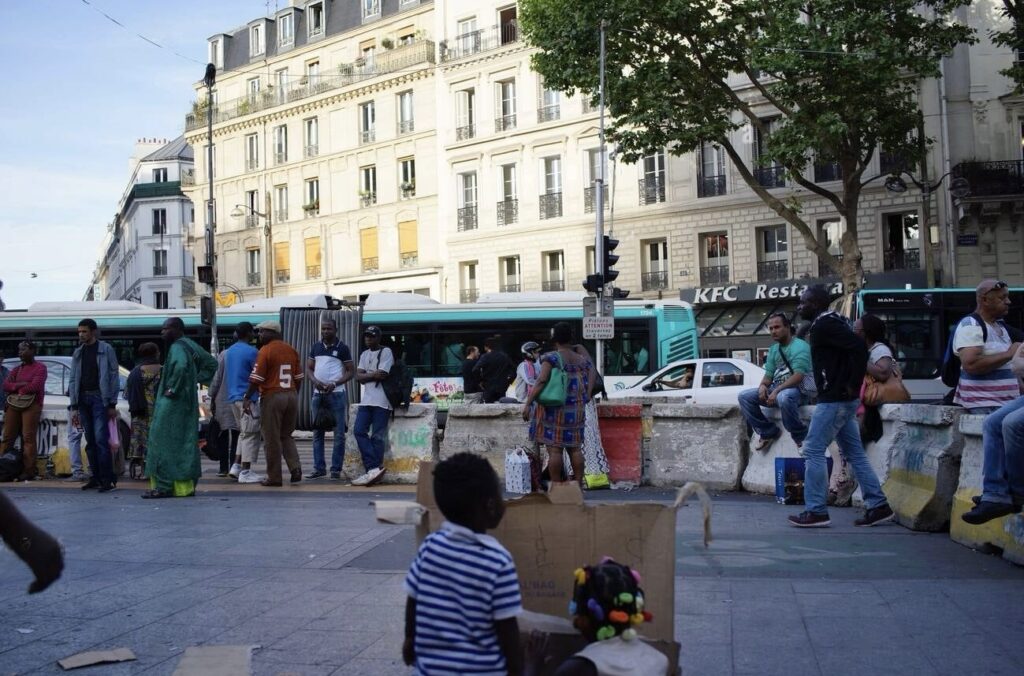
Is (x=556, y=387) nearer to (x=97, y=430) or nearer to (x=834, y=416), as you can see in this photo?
(x=834, y=416)

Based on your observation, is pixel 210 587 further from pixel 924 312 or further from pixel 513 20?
pixel 513 20

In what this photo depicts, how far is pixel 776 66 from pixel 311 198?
28.5 meters

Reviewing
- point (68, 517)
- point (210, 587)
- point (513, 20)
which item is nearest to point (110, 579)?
point (210, 587)

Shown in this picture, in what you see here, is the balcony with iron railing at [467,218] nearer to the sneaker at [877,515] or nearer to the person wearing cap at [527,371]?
the person wearing cap at [527,371]

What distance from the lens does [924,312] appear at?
23844 millimetres

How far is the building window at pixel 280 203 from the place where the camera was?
50.5 m

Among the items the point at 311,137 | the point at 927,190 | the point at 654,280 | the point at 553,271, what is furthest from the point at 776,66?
the point at 311,137

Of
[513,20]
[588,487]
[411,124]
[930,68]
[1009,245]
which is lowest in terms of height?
[588,487]

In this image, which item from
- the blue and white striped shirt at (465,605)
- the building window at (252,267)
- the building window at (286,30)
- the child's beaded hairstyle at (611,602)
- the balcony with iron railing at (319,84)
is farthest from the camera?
the building window at (286,30)

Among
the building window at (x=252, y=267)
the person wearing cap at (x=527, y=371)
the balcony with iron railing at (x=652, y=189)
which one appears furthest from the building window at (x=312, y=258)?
the person wearing cap at (x=527, y=371)

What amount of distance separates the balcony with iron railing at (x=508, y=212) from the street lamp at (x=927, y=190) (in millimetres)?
15033

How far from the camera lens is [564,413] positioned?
10.0m

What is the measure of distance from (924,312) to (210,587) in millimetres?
20865

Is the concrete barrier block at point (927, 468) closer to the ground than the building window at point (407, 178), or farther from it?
closer to the ground
